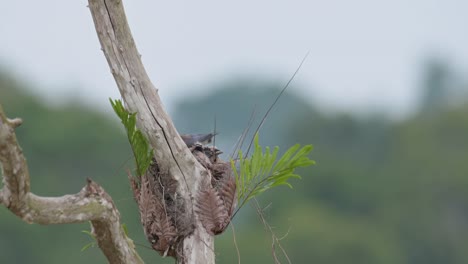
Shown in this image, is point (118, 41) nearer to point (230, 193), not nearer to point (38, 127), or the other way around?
point (230, 193)

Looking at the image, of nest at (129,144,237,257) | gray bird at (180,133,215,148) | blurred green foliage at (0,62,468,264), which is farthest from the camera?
blurred green foliage at (0,62,468,264)

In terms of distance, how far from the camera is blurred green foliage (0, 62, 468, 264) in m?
54.2

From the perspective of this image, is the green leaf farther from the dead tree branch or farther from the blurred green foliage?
the blurred green foliage

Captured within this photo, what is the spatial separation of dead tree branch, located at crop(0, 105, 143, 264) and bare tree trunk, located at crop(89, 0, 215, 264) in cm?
47

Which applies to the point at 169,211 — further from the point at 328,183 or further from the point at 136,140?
the point at 328,183

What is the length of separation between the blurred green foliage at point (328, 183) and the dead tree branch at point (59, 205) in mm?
32692

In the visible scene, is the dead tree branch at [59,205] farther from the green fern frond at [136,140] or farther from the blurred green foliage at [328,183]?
the blurred green foliage at [328,183]

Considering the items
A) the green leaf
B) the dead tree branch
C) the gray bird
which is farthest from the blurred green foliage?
the dead tree branch

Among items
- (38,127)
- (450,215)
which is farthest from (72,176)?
(450,215)

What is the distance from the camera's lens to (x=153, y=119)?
675cm

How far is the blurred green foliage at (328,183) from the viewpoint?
54156 millimetres

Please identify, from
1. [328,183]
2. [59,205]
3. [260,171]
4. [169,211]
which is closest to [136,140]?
[169,211]

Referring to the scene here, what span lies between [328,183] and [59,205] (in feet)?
220

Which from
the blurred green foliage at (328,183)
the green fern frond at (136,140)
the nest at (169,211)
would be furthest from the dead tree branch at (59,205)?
the blurred green foliage at (328,183)
